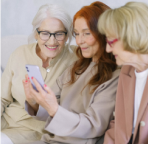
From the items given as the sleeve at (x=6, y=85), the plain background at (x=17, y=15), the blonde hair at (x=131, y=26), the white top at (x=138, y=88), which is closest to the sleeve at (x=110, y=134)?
the white top at (x=138, y=88)

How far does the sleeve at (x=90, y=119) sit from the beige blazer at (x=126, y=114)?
8cm

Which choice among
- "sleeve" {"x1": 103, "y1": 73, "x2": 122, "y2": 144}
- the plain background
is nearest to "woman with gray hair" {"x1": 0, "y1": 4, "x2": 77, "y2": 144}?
"sleeve" {"x1": 103, "y1": 73, "x2": 122, "y2": 144}

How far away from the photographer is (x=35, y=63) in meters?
1.79

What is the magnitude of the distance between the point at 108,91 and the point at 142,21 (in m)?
0.48

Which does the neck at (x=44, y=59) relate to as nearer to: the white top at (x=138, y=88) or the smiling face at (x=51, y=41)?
the smiling face at (x=51, y=41)

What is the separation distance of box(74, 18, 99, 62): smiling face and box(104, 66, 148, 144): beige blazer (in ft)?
0.85

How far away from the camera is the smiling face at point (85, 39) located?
4.63 ft

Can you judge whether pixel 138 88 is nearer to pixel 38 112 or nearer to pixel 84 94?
pixel 84 94

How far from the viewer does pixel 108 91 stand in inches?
53.5

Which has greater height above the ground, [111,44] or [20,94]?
[111,44]

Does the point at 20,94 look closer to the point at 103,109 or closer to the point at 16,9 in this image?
the point at 103,109

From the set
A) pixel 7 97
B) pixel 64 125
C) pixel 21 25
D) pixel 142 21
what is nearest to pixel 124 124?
pixel 64 125

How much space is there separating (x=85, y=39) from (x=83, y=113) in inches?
17.3

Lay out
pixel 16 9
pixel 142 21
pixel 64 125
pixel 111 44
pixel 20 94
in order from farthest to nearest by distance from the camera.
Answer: pixel 16 9, pixel 20 94, pixel 64 125, pixel 111 44, pixel 142 21
